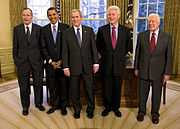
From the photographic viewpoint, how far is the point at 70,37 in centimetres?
279

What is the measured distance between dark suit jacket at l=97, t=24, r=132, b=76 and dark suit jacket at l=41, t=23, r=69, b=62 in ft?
2.00

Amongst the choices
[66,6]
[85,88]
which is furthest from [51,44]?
[66,6]

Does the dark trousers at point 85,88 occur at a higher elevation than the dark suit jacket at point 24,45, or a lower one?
lower

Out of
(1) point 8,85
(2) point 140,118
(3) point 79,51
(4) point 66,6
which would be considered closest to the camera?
(3) point 79,51

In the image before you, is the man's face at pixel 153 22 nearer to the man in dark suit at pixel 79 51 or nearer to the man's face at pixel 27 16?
the man in dark suit at pixel 79 51

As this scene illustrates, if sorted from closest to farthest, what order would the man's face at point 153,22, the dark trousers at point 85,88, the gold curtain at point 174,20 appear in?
1. the man's face at point 153,22
2. the dark trousers at point 85,88
3. the gold curtain at point 174,20

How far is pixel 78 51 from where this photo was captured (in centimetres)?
279

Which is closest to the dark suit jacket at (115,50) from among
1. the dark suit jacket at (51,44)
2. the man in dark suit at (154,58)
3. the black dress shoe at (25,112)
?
the man in dark suit at (154,58)

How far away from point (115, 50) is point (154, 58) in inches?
21.6

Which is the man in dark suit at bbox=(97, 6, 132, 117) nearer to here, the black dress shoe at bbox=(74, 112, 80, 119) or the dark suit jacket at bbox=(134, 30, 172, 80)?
→ the dark suit jacket at bbox=(134, 30, 172, 80)

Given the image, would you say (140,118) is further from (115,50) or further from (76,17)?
(76,17)

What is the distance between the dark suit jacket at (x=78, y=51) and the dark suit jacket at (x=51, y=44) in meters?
0.16

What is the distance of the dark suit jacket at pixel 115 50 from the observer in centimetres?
283

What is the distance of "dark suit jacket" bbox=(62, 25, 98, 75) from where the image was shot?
2.79m
